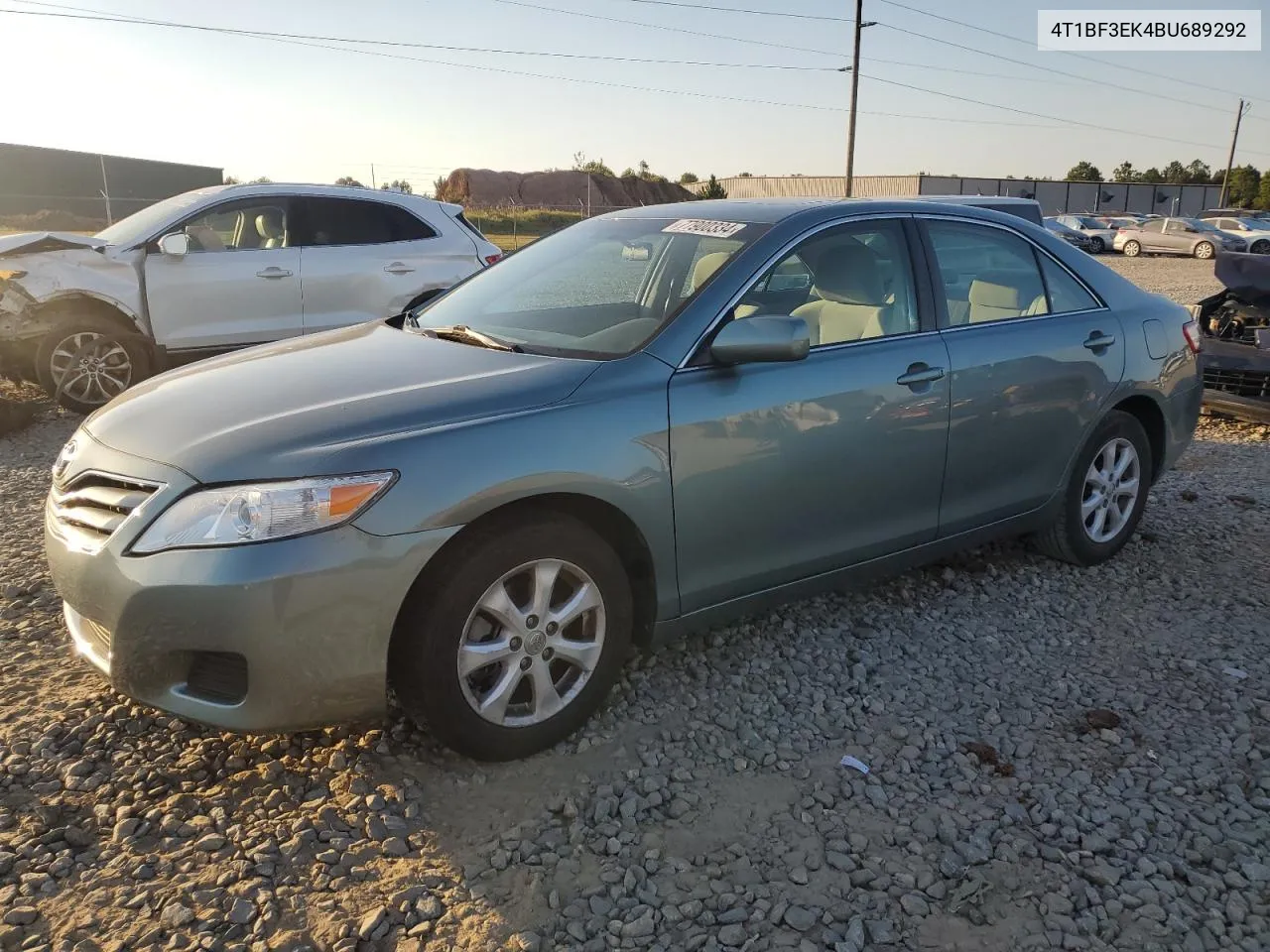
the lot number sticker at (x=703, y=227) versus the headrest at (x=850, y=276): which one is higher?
the lot number sticker at (x=703, y=227)

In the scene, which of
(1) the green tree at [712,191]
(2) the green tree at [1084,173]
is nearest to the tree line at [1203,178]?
(2) the green tree at [1084,173]

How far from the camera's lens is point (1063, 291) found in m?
4.40

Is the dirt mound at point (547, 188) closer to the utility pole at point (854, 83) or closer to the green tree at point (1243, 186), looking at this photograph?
the utility pole at point (854, 83)

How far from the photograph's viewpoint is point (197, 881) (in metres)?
2.43

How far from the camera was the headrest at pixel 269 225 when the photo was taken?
7.82 m

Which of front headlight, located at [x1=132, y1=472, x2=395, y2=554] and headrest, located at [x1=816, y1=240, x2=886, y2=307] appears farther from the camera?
headrest, located at [x1=816, y1=240, x2=886, y2=307]

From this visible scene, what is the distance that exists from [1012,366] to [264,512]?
2.99 m

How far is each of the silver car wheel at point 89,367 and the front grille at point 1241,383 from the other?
8.63m

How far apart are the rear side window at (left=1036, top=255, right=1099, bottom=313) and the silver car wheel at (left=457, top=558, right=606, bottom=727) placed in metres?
2.70

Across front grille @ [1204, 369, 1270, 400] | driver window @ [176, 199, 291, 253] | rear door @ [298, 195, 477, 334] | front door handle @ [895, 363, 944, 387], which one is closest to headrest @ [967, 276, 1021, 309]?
front door handle @ [895, 363, 944, 387]

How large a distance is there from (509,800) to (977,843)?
51.9 inches

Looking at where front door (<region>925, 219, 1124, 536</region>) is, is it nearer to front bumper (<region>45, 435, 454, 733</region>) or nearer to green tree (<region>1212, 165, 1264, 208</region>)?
front bumper (<region>45, 435, 454, 733</region>)

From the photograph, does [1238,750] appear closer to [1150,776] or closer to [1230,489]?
[1150,776]

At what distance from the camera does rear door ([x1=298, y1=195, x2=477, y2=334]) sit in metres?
7.91
